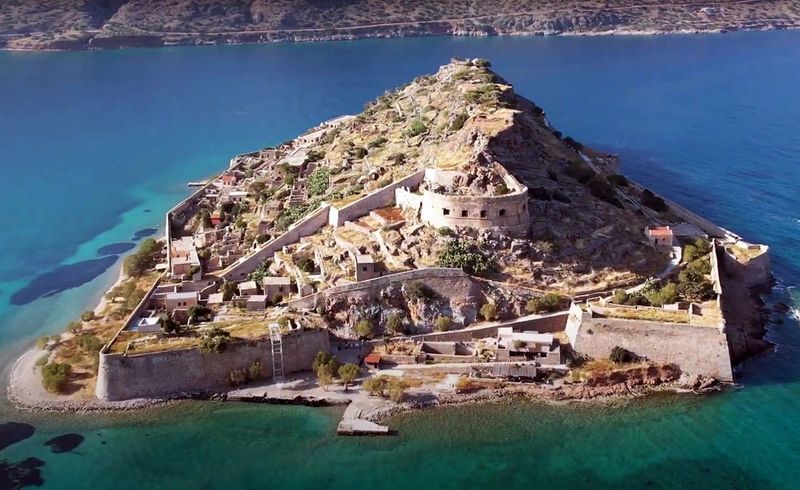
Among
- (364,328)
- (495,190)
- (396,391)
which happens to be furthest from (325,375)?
(495,190)

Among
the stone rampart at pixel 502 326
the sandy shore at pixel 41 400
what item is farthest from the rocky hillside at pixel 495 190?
the sandy shore at pixel 41 400

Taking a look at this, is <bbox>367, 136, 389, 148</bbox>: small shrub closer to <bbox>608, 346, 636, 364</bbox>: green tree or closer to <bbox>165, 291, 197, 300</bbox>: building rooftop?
<bbox>165, 291, 197, 300</bbox>: building rooftop

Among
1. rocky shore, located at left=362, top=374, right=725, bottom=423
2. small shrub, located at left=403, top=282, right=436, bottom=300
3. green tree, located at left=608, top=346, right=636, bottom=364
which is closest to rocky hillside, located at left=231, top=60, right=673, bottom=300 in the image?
small shrub, located at left=403, top=282, right=436, bottom=300

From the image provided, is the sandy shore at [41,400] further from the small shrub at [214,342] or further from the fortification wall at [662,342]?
the fortification wall at [662,342]

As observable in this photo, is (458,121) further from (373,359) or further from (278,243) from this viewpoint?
(373,359)

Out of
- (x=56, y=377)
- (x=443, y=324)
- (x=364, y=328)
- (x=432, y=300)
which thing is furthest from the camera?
(x=432, y=300)
